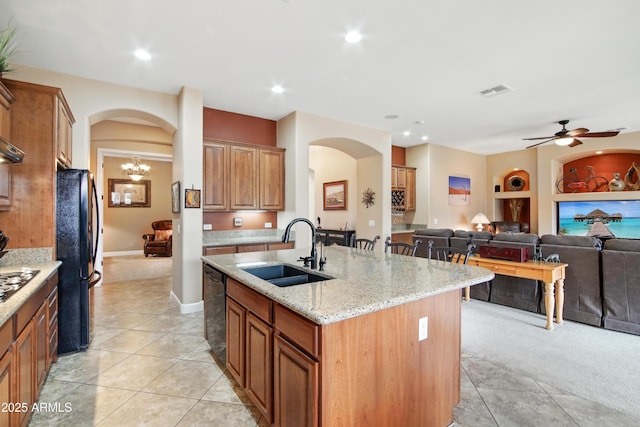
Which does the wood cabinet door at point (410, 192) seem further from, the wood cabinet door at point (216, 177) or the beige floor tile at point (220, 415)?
the beige floor tile at point (220, 415)

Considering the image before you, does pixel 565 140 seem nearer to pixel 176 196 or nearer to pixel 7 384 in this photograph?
pixel 176 196

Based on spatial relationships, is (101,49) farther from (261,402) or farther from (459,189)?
(459,189)

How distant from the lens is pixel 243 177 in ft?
15.7

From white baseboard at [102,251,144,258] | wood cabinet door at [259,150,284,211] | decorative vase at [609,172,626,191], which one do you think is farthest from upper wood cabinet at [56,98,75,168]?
decorative vase at [609,172,626,191]

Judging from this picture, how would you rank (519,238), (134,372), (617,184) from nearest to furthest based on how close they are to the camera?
1. (134,372)
2. (519,238)
3. (617,184)

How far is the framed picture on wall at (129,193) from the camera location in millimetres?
8836

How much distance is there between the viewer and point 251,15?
8.52ft

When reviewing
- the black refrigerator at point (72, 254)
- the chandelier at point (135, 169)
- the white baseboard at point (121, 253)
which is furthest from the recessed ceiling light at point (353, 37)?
the white baseboard at point (121, 253)

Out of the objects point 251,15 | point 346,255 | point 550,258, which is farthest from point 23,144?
point 550,258

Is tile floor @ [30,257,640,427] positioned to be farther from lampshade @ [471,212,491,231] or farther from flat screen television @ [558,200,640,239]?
lampshade @ [471,212,491,231]

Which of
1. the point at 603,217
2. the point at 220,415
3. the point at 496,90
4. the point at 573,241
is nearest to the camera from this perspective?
the point at 220,415

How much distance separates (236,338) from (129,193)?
8.56 meters

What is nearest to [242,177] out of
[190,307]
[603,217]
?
[190,307]

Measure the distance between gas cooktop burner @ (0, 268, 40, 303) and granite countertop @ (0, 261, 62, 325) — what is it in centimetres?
3
